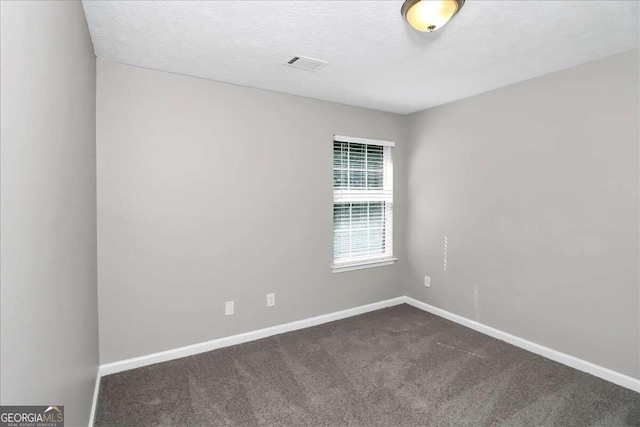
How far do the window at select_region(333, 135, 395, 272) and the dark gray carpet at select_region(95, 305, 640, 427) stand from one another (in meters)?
1.09

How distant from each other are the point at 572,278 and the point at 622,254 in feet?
1.31

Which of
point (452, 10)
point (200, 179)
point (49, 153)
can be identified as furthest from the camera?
point (200, 179)

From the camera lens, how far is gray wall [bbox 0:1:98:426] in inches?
29.8

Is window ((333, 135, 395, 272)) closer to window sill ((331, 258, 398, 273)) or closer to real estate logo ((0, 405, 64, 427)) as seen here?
window sill ((331, 258, 398, 273))

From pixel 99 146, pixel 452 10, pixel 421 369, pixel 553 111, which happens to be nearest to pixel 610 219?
pixel 553 111

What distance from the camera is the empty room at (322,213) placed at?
5.80 feet

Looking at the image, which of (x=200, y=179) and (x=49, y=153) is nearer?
(x=49, y=153)

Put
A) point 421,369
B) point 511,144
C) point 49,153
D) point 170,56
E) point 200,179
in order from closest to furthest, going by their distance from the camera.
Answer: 1. point 49,153
2. point 170,56
3. point 421,369
4. point 200,179
5. point 511,144

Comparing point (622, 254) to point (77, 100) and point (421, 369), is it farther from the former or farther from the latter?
point (77, 100)

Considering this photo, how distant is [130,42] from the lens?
2227mm

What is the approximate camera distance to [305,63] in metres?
2.58

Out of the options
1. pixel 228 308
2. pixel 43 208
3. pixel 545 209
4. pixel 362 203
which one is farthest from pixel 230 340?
pixel 545 209

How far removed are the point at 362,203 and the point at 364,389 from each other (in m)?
2.17

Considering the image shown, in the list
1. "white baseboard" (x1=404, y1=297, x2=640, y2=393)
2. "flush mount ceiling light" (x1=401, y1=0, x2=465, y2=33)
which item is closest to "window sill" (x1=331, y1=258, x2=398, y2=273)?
"white baseboard" (x1=404, y1=297, x2=640, y2=393)
